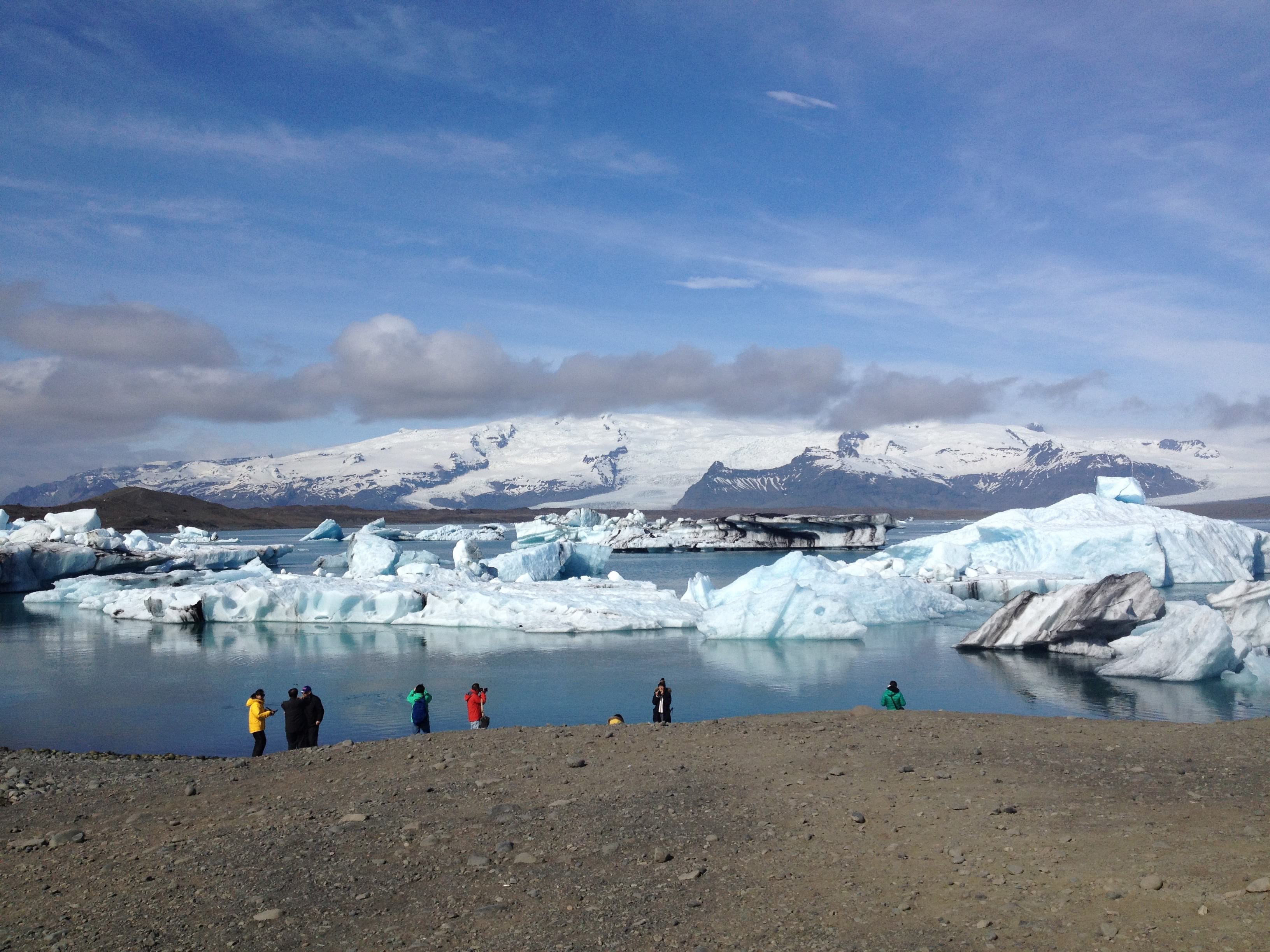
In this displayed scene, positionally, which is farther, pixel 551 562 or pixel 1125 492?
pixel 1125 492

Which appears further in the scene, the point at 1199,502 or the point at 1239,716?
the point at 1199,502

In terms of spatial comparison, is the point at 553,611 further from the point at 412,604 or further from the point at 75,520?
the point at 75,520

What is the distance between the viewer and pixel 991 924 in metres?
3.91

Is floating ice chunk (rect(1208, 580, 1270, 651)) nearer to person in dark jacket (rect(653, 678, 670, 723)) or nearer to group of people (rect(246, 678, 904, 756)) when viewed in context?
group of people (rect(246, 678, 904, 756))

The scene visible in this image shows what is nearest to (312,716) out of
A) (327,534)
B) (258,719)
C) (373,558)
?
(258,719)

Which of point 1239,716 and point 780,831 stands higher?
point 780,831

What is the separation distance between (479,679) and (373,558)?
15798 millimetres

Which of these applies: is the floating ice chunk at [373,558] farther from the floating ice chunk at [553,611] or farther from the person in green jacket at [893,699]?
the person in green jacket at [893,699]

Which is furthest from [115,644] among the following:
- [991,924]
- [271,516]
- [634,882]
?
[271,516]

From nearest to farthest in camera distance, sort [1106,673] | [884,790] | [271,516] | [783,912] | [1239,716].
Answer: [783,912], [884,790], [1239,716], [1106,673], [271,516]

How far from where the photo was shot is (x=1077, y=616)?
1534 cm

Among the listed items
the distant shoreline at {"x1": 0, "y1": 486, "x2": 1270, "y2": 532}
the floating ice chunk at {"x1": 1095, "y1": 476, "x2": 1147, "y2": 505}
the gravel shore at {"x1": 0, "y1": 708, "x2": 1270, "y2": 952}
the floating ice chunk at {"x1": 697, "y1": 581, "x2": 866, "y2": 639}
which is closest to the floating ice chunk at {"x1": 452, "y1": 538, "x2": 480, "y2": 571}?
the floating ice chunk at {"x1": 697, "y1": 581, "x2": 866, "y2": 639}

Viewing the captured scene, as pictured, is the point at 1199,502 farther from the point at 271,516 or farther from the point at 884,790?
the point at 884,790

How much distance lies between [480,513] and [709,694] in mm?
145719
